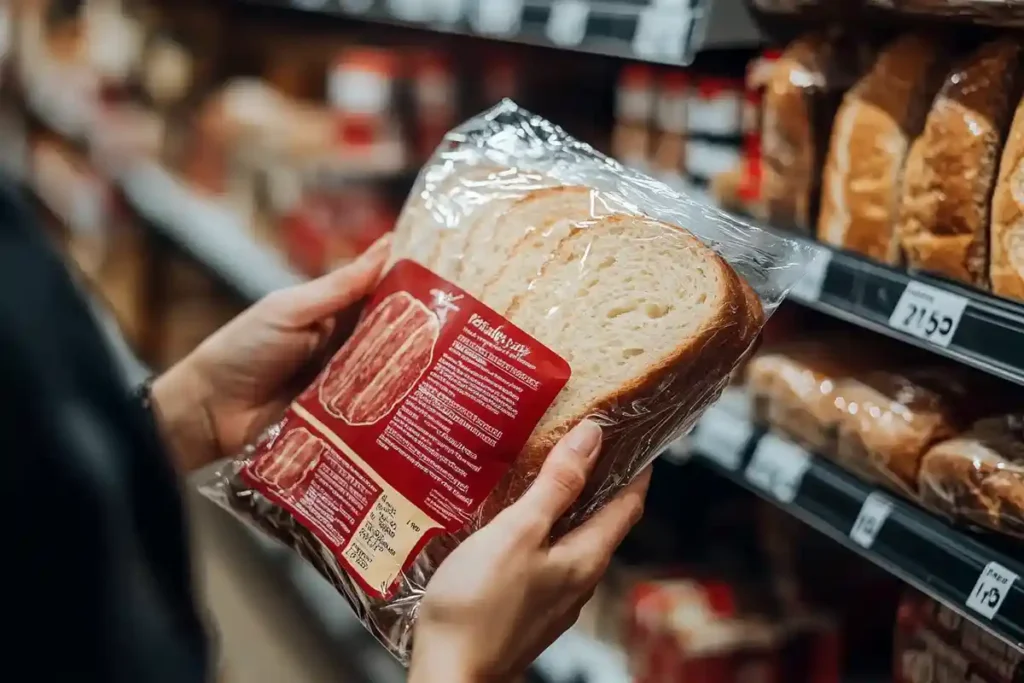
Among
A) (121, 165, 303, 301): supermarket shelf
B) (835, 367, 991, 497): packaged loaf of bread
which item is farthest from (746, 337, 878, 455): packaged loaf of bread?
(121, 165, 303, 301): supermarket shelf

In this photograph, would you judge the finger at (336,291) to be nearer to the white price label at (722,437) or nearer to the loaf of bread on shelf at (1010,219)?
the white price label at (722,437)

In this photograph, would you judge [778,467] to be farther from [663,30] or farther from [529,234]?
[663,30]

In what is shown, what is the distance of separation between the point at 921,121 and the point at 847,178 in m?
0.09

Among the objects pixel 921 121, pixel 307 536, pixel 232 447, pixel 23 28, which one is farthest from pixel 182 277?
pixel 921 121

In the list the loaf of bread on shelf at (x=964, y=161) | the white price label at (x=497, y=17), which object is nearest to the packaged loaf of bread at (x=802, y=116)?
the loaf of bread on shelf at (x=964, y=161)

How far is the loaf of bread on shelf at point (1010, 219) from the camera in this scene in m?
0.92

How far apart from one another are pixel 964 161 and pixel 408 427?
59 cm

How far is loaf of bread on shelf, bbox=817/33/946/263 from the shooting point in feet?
3.48

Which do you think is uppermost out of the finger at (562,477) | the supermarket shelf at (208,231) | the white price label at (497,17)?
the white price label at (497,17)

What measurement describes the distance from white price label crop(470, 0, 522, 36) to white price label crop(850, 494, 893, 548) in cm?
76

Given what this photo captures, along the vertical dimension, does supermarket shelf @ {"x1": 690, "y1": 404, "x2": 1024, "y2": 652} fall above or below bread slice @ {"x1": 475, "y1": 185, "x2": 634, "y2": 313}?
below

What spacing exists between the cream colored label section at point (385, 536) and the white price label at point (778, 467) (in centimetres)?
44

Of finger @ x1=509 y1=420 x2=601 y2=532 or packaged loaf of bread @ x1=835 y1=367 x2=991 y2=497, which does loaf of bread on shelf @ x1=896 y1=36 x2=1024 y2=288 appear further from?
finger @ x1=509 y1=420 x2=601 y2=532

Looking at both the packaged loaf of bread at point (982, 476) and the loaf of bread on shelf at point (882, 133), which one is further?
the loaf of bread on shelf at point (882, 133)
